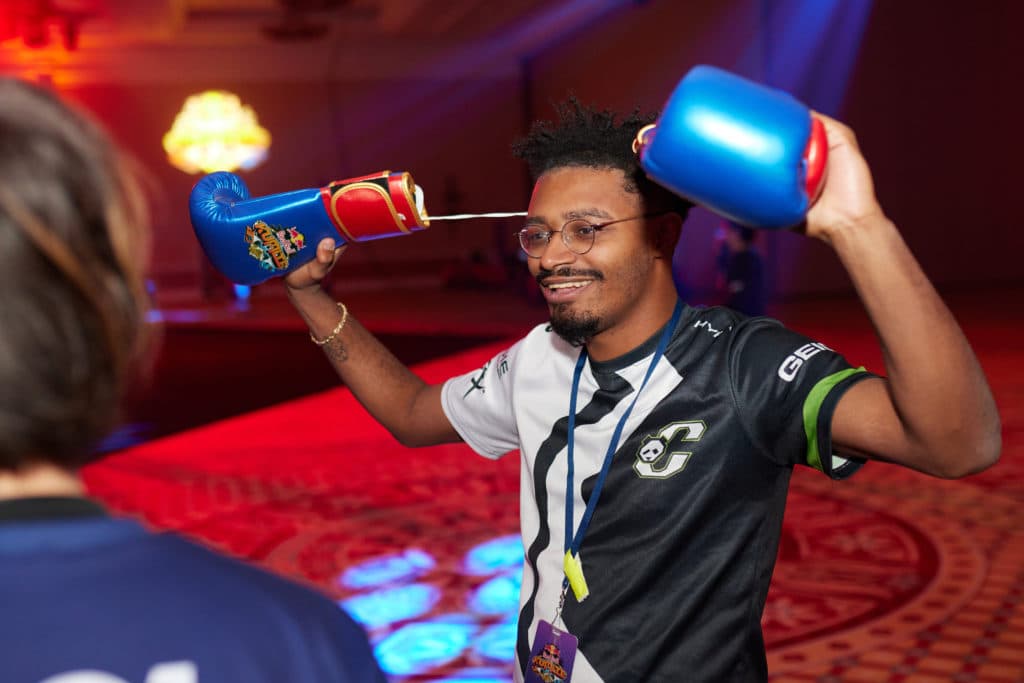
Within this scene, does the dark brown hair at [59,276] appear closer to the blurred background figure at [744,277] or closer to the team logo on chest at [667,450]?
Result: the team logo on chest at [667,450]

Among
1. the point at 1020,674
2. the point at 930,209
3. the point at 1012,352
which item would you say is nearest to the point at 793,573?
the point at 1020,674

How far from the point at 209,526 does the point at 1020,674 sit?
275 centimetres

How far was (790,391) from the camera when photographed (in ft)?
4.02

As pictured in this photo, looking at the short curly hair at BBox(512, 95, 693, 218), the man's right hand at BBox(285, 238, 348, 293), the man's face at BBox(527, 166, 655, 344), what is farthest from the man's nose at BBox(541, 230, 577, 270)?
the man's right hand at BBox(285, 238, 348, 293)

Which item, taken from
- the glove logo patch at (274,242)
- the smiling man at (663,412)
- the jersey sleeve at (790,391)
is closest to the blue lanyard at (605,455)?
the smiling man at (663,412)

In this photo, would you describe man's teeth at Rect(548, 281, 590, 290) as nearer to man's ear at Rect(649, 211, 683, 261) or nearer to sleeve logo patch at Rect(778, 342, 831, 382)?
man's ear at Rect(649, 211, 683, 261)

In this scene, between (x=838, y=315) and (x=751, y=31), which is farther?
(x=751, y=31)

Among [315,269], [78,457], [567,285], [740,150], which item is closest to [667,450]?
[567,285]

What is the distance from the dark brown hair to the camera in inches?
19.7

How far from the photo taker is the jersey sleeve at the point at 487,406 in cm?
156

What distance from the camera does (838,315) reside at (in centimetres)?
958

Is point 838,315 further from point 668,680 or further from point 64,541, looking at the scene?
point 64,541

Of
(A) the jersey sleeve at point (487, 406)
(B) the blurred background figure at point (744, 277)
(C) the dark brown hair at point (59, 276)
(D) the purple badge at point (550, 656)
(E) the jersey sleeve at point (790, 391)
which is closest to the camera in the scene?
(C) the dark brown hair at point (59, 276)

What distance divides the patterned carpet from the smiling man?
1162 mm
